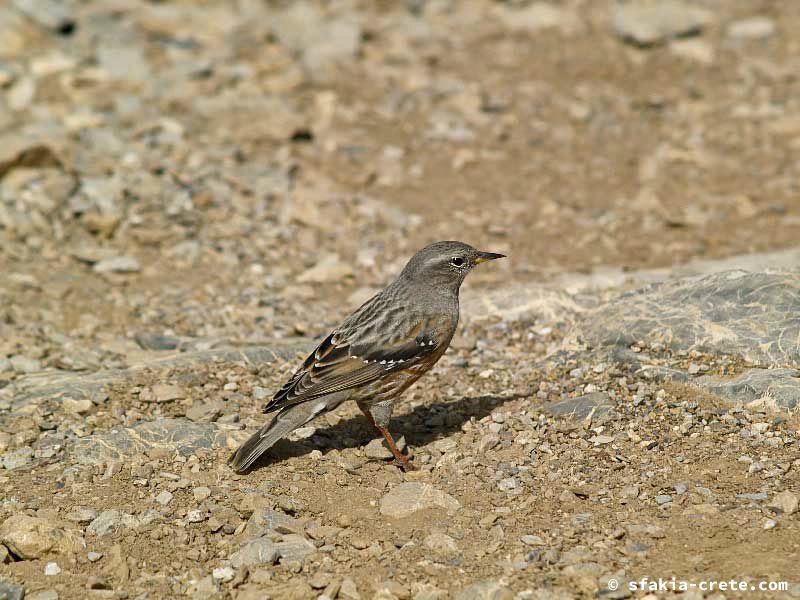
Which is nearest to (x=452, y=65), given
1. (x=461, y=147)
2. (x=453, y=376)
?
(x=461, y=147)

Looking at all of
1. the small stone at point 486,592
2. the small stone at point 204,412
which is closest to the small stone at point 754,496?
the small stone at point 486,592

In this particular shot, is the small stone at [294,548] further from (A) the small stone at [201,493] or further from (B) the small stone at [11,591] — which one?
(B) the small stone at [11,591]

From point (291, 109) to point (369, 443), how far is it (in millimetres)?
8267

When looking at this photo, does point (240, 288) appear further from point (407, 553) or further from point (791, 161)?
point (791, 161)

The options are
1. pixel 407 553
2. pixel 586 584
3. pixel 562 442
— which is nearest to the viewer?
pixel 586 584

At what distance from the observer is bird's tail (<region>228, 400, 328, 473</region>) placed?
25.1ft

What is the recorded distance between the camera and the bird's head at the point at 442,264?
28.6 ft

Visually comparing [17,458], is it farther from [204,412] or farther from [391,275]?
[391,275]

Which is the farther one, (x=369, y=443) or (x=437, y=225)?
(x=437, y=225)

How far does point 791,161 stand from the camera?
14.5 meters

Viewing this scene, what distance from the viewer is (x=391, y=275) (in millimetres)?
12305

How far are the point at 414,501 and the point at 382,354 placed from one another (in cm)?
144

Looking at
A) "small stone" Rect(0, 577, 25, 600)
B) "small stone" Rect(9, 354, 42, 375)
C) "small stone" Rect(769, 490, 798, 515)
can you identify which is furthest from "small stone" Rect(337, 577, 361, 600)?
"small stone" Rect(9, 354, 42, 375)

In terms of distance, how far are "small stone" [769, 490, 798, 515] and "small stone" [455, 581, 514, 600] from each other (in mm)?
2082
